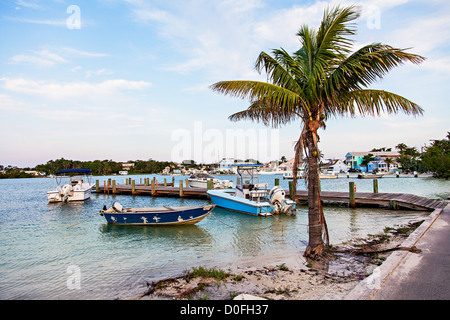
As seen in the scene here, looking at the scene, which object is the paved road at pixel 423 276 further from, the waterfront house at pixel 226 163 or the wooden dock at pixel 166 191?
the wooden dock at pixel 166 191

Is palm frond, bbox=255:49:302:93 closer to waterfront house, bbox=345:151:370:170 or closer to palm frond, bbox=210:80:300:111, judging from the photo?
palm frond, bbox=210:80:300:111

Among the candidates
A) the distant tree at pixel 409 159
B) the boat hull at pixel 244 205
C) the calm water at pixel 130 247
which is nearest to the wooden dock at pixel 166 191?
the boat hull at pixel 244 205

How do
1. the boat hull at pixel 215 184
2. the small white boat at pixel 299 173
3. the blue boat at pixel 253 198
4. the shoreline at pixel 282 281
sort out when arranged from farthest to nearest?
the boat hull at pixel 215 184 < the blue boat at pixel 253 198 < the small white boat at pixel 299 173 < the shoreline at pixel 282 281

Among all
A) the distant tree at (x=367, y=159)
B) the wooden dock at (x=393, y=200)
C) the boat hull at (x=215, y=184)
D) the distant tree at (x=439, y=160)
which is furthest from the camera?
the distant tree at (x=367, y=159)

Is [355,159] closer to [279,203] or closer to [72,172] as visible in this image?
[72,172]

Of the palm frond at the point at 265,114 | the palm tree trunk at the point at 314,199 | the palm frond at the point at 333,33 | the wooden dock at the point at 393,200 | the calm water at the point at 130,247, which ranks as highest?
the palm frond at the point at 333,33

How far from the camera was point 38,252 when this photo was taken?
11.4 m

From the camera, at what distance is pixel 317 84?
23.5 ft

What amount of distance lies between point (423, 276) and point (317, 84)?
15.7ft

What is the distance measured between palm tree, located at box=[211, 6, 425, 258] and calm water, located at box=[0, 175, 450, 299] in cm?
409

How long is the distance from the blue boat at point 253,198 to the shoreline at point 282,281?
8.19 m

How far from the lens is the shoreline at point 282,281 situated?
5.69 m
